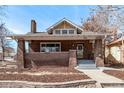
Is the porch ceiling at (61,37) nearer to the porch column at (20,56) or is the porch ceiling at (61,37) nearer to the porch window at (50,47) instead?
the porch column at (20,56)

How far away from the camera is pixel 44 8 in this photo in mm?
37531

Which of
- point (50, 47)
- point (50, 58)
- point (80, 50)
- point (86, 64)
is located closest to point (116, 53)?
point (80, 50)

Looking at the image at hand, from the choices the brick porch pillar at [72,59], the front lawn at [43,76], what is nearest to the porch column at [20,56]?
the brick porch pillar at [72,59]

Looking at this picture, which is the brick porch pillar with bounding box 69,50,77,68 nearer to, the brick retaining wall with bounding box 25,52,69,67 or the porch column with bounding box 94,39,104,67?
the brick retaining wall with bounding box 25,52,69,67

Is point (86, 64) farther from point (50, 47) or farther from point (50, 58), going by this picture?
point (50, 47)

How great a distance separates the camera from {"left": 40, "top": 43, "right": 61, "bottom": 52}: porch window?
25609 millimetres

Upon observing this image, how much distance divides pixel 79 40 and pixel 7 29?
59.5 feet

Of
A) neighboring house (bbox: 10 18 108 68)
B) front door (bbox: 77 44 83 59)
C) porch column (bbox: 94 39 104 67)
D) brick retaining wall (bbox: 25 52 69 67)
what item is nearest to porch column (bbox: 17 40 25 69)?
neighboring house (bbox: 10 18 108 68)

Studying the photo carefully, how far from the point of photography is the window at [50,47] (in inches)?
1008

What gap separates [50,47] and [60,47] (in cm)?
94
